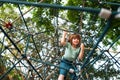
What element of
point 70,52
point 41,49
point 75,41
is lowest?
point 41,49

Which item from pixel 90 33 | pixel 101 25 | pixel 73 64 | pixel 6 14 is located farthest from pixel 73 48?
pixel 6 14

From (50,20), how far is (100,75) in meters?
4.36

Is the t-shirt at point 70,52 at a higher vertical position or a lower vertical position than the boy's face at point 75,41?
lower

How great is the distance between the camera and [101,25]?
9172mm

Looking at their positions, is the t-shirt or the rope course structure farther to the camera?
the t-shirt

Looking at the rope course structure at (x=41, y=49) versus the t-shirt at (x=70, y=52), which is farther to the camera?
the t-shirt at (x=70, y=52)

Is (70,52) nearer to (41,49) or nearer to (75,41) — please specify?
(75,41)

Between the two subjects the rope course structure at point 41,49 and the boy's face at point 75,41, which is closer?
the rope course structure at point 41,49

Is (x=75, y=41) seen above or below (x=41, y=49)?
above

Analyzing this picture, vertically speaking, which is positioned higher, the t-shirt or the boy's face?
the boy's face

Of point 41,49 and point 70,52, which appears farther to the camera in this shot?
point 41,49

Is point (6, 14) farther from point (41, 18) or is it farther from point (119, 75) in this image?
point (119, 75)

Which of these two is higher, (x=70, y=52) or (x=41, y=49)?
(x=70, y=52)

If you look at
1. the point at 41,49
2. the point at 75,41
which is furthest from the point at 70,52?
the point at 41,49
